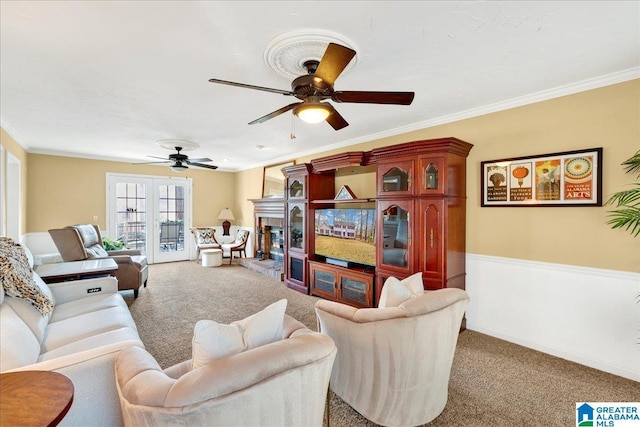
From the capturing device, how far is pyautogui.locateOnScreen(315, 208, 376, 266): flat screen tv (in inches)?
157

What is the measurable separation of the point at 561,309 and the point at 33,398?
3745 millimetres

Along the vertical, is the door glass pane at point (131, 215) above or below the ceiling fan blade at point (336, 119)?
below

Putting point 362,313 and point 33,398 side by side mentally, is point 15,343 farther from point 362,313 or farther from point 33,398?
point 362,313

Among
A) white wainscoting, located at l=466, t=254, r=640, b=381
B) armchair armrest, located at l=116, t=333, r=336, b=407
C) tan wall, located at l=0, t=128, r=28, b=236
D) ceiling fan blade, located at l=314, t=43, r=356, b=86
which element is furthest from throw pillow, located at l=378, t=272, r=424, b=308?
tan wall, located at l=0, t=128, r=28, b=236

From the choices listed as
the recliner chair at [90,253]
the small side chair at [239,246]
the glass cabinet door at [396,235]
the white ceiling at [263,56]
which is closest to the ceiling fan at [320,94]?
the white ceiling at [263,56]

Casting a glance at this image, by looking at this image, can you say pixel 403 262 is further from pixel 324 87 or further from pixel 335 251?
pixel 324 87

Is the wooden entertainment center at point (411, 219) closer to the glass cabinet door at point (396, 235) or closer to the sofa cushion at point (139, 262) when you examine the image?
the glass cabinet door at point (396, 235)

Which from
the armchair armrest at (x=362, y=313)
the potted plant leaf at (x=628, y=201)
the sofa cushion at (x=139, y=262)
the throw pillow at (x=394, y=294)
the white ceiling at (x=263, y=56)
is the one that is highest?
the white ceiling at (x=263, y=56)

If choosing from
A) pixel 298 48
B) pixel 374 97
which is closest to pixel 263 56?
pixel 298 48

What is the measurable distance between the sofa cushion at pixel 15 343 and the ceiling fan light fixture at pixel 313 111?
2.14 m

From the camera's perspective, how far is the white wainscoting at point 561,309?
7.95 ft

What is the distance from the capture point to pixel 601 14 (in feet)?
5.68

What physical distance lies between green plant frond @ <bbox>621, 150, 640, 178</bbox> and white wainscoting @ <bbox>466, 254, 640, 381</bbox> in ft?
2.82

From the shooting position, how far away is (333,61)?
5.60 ft
